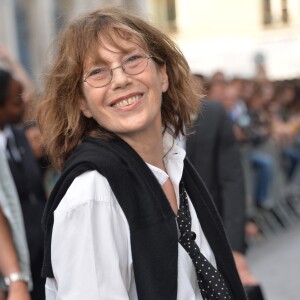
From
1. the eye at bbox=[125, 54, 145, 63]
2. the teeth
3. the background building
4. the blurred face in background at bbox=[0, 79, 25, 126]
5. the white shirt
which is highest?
the eye at bbox=[125, 54, 145, 63]

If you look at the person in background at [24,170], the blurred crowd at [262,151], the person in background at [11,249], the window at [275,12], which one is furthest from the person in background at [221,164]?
the window at [275,12]

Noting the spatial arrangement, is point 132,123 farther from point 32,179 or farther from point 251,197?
point 251,197

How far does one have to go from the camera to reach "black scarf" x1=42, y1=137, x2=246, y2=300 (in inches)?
88.0

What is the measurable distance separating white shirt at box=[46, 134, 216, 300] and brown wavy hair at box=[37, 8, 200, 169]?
0.28 meters

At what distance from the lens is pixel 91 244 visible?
2.18m

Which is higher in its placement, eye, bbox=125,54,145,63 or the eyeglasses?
eye, bbox=125,54,145,63

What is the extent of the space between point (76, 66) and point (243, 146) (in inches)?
305

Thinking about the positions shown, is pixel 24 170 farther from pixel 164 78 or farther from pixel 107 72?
pixel 107 72

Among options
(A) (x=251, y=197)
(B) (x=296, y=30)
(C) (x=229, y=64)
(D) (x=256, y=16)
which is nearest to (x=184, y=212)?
(A) (x=251, y=197)

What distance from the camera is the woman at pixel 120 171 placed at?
2.20 metres

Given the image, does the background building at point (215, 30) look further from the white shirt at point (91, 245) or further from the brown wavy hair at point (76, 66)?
the white shirt at point (91, 245)

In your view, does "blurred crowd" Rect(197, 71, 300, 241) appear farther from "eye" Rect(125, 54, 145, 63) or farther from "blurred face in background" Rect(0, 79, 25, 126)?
"eye" Rect(125, 54, 145, 63)

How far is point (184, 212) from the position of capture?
8.24 feet

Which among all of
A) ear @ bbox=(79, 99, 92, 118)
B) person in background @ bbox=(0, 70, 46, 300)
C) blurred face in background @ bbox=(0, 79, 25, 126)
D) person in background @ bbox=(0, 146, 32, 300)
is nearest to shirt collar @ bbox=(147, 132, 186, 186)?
ear @ bbox=(79, 99, 92, 118)
